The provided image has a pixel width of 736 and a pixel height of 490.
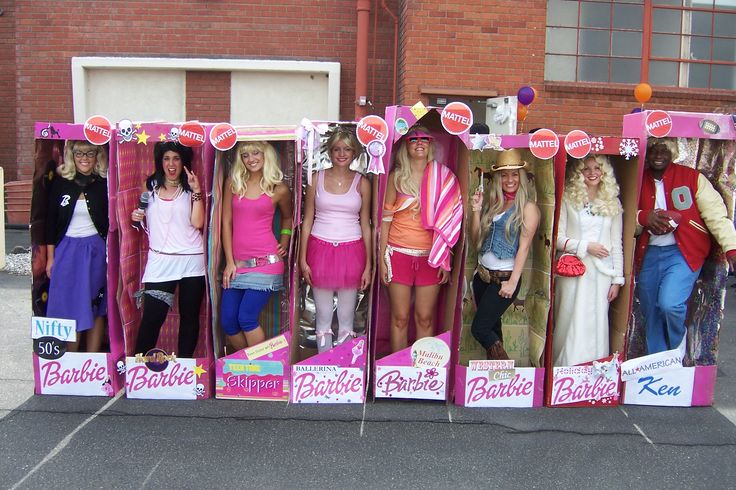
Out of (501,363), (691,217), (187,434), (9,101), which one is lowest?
(187,434)

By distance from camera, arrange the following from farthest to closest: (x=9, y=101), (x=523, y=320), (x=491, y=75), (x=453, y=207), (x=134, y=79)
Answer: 1. (x=9, y=101)
2. (x=134, y=79)
3. (x=491, y=75)
4. (x=523, y=320)
5. (x=453, y=207)

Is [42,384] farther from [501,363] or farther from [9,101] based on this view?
[9,101]

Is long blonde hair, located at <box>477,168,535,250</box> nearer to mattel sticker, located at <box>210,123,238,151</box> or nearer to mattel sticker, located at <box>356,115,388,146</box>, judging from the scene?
mattel sticker, located at <box>356,115,388,146</box>

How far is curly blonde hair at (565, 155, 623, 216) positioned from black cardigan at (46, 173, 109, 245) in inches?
120

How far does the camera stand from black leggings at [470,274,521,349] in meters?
4.43

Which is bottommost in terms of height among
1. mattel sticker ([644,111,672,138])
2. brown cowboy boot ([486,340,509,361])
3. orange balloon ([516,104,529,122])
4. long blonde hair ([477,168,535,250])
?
brown cowboy boot ([486,340,509,361])

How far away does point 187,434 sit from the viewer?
3930mm

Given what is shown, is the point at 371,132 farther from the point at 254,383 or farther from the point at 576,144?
the point at 254,383

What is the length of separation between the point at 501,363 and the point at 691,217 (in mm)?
1543

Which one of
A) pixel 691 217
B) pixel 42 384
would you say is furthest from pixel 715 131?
pixel 42 384

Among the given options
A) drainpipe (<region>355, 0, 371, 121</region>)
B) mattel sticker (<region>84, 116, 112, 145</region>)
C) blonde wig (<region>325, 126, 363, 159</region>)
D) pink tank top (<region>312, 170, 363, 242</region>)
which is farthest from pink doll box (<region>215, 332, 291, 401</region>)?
drainpipe (<region>355, 0, 371, 121</region>)

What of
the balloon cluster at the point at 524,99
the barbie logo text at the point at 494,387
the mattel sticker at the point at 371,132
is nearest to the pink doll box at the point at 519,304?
the barbie logo text at the point at 494,387

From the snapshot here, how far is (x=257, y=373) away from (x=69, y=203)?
163 centimetres

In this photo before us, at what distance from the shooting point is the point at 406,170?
435 centimetres
